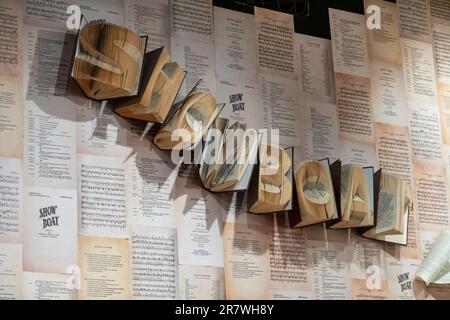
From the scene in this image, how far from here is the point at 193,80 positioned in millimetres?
3934

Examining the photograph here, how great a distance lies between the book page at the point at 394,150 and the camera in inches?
171

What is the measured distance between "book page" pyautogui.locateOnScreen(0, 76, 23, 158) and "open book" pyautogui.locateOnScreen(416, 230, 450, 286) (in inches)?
79.6

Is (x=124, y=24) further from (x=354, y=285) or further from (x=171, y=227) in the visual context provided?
(x=354, y=285)

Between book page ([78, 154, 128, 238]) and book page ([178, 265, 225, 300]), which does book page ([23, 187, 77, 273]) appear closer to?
book page ([78, 154, 128, 238])

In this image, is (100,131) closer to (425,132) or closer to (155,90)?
(155,90)

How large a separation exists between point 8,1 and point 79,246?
1.09 metres

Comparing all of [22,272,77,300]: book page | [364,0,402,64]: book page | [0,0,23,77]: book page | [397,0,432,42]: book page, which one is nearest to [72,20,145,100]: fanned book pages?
[0,0,23,77]: book page

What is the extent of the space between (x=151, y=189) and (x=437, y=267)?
1.49m

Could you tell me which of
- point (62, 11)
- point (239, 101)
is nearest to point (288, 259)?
point (239, 101)

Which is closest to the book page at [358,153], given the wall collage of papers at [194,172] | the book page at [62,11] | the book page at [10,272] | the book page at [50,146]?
the wall collage of papers at [194,172]

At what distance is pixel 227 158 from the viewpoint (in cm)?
371

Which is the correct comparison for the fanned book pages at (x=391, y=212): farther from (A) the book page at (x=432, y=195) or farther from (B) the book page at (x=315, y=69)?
(B) the book page at (x=315, y=69)

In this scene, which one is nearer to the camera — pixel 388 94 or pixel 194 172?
pixel 194 172

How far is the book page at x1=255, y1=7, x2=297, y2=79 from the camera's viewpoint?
165 inches
